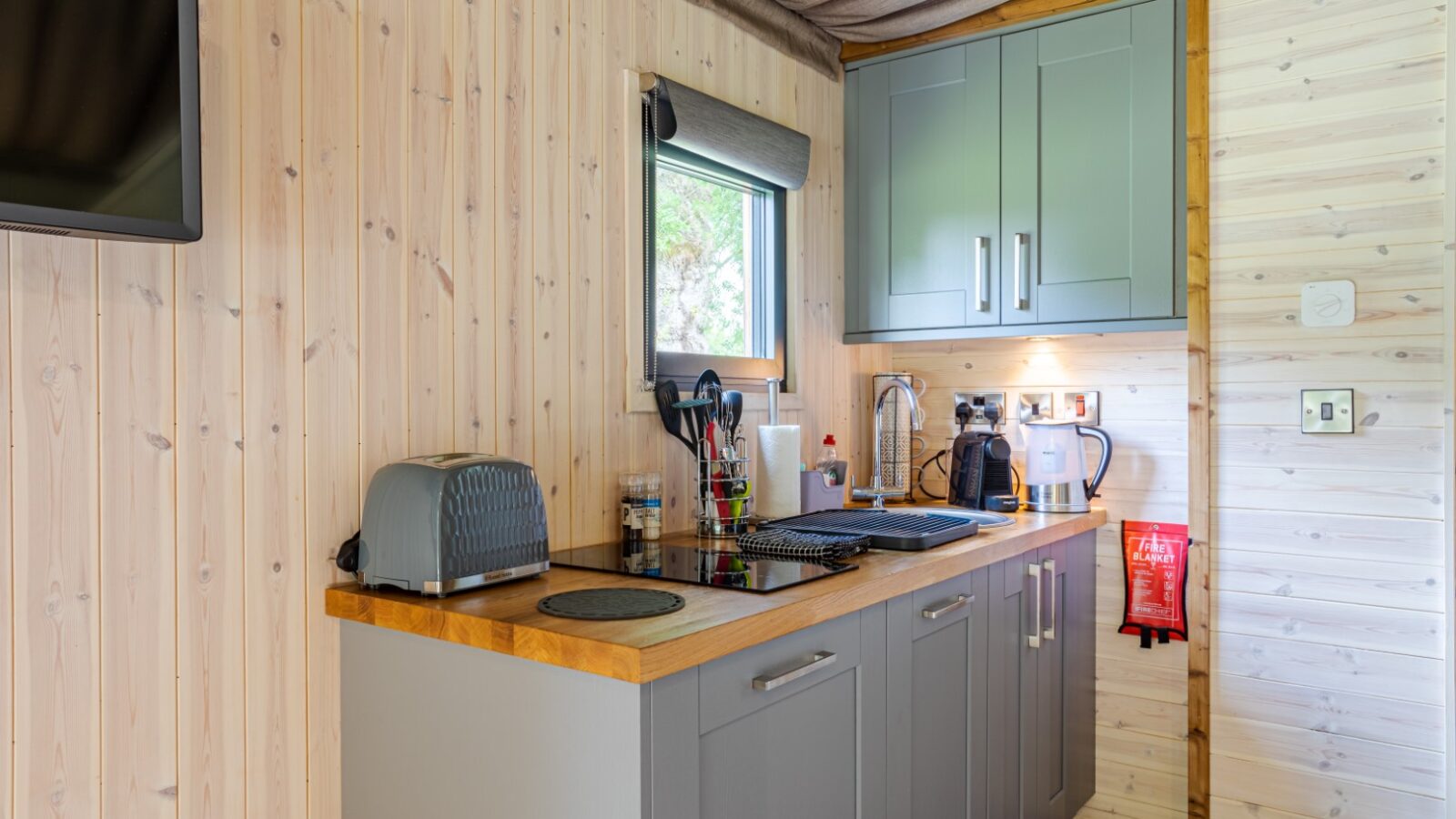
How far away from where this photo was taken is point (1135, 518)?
105 inches

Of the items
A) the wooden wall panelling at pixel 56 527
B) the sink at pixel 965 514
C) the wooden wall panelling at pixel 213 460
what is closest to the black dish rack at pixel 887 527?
the sink at pixel 965 514

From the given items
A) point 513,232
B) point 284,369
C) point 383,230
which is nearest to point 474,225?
point 513,232

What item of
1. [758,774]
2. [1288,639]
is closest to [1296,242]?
[1288,639]

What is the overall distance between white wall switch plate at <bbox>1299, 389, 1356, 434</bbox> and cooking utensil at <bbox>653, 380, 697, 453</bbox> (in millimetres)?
1430

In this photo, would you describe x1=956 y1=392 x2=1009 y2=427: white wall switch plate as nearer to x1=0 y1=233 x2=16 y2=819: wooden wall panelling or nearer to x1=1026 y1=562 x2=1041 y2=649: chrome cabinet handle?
x1=1026 y1=562 x2=1041 y2=649: chrome cabinet handle

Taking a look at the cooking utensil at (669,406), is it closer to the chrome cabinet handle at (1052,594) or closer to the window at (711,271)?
the window at (711,271)

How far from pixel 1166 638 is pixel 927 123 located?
1.60 metres

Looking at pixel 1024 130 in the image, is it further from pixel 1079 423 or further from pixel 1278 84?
pixel 1079 423

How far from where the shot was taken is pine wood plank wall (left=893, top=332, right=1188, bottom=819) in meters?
2.60

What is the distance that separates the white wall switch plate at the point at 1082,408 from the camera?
8.93 ft

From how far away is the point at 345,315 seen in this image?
62.6 inches

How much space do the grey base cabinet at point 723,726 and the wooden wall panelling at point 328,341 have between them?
0.13ft

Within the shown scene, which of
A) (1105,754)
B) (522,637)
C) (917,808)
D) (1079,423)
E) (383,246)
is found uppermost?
(383,246)

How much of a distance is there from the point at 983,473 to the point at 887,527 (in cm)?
69
